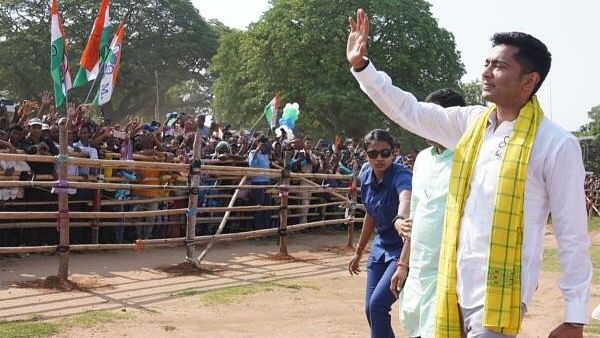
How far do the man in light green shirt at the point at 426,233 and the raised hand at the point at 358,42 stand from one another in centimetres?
84

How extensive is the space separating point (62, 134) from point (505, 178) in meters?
5.64

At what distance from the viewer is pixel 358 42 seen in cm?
277

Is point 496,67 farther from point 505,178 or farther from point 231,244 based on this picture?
point 231,244

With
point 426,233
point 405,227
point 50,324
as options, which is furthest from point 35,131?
point 426,233

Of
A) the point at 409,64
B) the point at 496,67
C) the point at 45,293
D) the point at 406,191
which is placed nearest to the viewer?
the point at 496,67

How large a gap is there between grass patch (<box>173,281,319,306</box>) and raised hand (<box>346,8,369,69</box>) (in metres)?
4.57

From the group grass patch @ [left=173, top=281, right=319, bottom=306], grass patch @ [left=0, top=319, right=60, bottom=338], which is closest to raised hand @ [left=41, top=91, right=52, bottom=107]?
grass patch @ [left=173, top=281, right=319, bottom=306]

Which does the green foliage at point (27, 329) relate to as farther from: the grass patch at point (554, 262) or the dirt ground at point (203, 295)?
the grass patch at point (554, 262)

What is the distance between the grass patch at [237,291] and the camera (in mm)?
7084

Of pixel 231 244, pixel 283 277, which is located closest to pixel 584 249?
pixel 283 277

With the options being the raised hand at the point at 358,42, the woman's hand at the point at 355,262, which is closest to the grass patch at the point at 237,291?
the woman's hand at the point at 355,262

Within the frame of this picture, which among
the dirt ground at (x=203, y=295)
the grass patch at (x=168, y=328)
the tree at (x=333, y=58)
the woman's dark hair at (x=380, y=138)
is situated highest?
the tree at (x=333, y=58)

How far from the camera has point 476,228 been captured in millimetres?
2508

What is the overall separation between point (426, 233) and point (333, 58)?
27.5 metres
